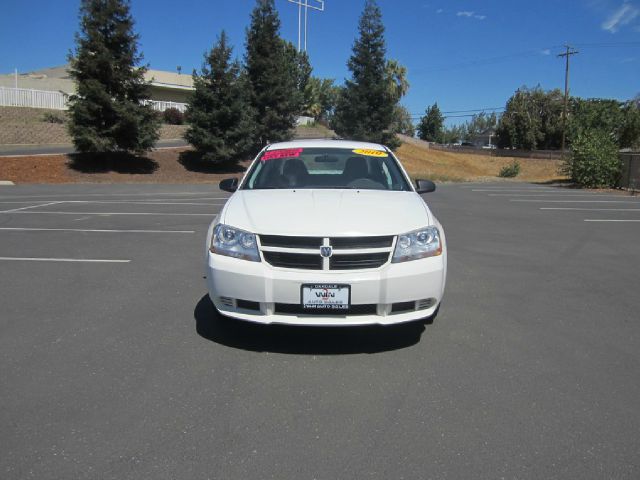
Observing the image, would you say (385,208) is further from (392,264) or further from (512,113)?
(512,113)

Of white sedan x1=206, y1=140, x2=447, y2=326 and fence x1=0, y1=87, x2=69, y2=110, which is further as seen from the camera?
fence x1=0, y1=87, x2=69, y2=110

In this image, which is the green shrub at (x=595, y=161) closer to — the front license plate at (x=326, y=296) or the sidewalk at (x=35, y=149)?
the front license plate at (x=326, y=296)

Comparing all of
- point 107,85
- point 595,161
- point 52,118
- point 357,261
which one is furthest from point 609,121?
point 357,261

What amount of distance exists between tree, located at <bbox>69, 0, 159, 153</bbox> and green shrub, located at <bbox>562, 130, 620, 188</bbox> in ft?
65.8

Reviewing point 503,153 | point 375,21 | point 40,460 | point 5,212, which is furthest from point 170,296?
point 503,153

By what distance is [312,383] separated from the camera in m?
3.65

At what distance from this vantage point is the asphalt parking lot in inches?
110

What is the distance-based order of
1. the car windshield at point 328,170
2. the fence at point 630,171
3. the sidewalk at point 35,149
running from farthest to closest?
the sidewalk at point 35,149
the fence at point 630,171
the car windshield at point 328,170

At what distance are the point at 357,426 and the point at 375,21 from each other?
45855 millimetres

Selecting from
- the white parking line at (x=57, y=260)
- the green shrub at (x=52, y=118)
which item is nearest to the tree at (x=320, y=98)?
the green shrub at (x=52, y=118)

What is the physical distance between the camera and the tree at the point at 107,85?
23672 millimetres

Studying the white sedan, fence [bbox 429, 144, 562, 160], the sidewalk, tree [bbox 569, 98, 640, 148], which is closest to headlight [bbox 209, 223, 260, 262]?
the white sedan

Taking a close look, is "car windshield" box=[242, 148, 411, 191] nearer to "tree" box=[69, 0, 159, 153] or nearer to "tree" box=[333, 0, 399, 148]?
"tree" box=[69, 0, 159, 153]

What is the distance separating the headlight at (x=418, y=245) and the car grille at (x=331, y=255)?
8cm
